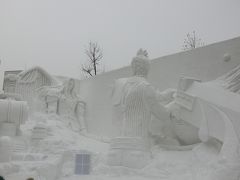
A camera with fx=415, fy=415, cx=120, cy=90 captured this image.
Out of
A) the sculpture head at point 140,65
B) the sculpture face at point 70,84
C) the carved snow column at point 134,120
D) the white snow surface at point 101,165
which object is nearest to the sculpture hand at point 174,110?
the carved snow column at point 134,120

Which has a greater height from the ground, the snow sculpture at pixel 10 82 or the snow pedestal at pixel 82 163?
the snow sculpture at pixel 10 82

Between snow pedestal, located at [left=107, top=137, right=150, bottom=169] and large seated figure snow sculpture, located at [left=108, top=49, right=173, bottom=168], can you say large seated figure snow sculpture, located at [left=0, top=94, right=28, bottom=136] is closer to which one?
large seated figure snow sculpture, located at [left=108, top=49, right=173, bottom=168]

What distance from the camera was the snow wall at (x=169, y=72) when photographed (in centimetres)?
794

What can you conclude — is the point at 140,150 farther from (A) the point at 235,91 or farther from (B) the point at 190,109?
(A) the point at 235,91

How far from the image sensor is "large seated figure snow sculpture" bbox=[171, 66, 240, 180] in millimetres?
5328

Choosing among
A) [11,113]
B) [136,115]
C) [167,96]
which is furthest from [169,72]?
[11,113]

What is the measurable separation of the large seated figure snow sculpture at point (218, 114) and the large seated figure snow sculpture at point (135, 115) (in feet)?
1.60

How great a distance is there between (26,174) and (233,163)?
2863 millimetres

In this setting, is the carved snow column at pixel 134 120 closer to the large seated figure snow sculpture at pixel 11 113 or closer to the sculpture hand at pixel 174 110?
the sculpture hand at pixel 174 110

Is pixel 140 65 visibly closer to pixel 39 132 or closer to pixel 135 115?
pixel 135 115

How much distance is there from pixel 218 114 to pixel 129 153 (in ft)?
5.00

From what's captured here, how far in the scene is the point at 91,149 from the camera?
8055 mm

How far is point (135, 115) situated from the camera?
23.5 feet

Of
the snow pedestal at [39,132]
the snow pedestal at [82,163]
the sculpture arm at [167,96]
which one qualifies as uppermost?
the sculpture arm at [167,96]
